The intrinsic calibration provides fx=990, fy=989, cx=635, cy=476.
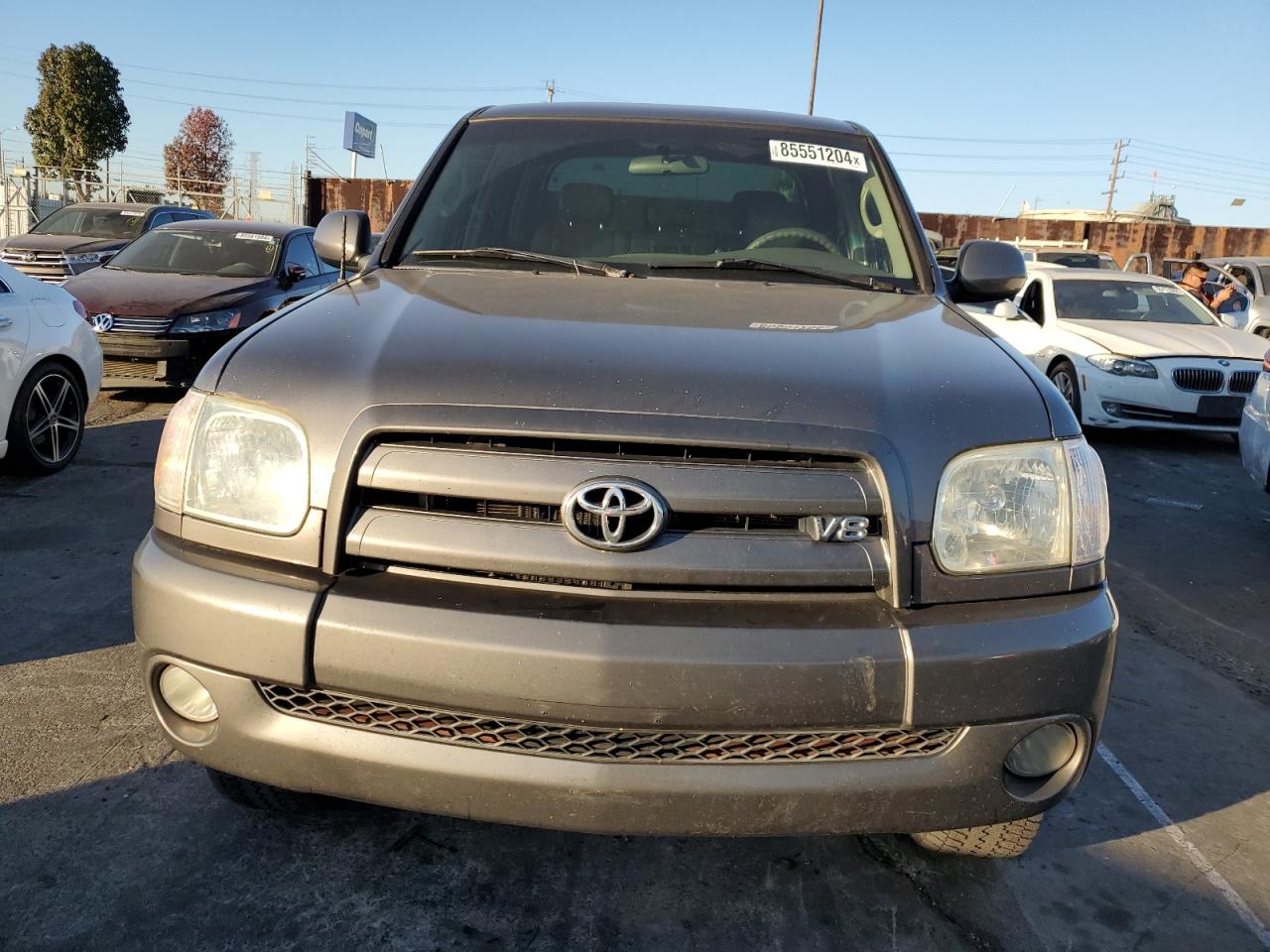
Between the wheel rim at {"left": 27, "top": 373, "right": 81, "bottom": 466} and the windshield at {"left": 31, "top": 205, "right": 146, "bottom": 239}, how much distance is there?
29.2 ft

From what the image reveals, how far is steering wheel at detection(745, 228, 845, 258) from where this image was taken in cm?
318

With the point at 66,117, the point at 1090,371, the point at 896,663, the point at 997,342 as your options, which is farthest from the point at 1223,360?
the point at 66,117

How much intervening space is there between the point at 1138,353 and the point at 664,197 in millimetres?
6865

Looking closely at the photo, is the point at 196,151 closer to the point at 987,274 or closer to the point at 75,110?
the point at 75,110

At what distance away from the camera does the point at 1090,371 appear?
877cm

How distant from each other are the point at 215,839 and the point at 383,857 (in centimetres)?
43

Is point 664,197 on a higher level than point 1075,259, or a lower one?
lower

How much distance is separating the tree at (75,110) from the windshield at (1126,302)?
41017 millimetres

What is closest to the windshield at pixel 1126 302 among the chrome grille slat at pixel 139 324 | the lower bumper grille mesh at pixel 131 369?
the chrome grille slat at pixel 139 324

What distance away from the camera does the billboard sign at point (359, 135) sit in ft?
133

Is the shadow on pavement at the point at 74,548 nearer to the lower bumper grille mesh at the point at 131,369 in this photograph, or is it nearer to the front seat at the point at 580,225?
the lower bumper grille mesh at the point at 131,369

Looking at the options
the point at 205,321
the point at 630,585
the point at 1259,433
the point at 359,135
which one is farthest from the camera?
the point at 359,135

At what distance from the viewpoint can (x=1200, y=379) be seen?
8500mm

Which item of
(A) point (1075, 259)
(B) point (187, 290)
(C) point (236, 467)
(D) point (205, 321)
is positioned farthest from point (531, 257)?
(A) point (1075, 259)
